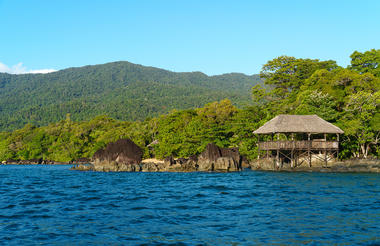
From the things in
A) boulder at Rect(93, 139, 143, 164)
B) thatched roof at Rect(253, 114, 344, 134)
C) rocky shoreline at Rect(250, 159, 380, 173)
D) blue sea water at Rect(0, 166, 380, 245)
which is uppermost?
thatched roof at Rect(253, 114, 344, 134)

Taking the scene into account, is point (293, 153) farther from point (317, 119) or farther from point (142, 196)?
point (142, 196)

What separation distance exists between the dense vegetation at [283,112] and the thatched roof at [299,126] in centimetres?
335

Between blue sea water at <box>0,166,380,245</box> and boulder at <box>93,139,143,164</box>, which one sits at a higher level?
boulder at <box>93,139,143,164</box>

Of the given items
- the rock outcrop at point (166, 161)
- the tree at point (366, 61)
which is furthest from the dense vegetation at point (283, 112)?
the rock outcrop at point (166, 161)

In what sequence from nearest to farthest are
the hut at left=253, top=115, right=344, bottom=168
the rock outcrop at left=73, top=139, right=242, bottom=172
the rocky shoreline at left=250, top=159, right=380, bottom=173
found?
the rocky shoreline at left=250, top=159, right=380, bottom=173 < the hut at left=253, top=115, right=344, bottom=168 < the rock outcrop at left=73, top=139, right=242, bottom=172

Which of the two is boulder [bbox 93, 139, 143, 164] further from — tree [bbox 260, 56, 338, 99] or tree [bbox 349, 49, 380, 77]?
tree [bbox 349, 49, 380, 77]

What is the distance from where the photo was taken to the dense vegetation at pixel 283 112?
44.9 m

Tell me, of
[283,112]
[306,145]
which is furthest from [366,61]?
[306,145]

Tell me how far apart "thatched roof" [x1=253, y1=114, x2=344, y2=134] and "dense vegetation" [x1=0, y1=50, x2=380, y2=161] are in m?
3.35

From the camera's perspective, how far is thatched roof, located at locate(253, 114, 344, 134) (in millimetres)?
40375

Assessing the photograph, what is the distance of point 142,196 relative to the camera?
20938mm

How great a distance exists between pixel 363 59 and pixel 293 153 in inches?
1143

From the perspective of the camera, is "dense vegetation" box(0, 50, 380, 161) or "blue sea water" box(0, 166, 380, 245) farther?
"dense vegetation" box(0, 50, 380, 161)

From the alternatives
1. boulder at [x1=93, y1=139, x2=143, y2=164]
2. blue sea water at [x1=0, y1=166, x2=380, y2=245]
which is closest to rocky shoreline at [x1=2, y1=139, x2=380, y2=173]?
boulder at [x1=93, y1=139, x2=143, y2=164]
